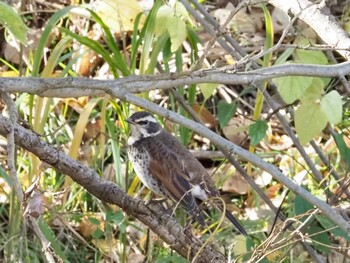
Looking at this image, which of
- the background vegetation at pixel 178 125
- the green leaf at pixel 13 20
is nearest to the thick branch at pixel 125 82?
the background vegetation at pixel 178 125

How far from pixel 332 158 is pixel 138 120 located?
5.73 ft

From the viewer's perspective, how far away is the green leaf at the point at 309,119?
3.85 metres

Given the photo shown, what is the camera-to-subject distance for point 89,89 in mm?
2883

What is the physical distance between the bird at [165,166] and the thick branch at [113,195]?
530 mm

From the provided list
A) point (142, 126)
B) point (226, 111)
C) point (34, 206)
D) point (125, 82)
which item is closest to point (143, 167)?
point (142, 126)

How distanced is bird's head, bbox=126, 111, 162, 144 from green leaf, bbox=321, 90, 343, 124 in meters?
1.42

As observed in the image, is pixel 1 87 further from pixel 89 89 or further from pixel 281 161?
pixel 281 161

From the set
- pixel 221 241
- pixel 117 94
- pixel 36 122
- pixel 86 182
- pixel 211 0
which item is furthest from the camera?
pixel 211 0

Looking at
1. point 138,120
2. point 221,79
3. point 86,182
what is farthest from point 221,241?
point 221,79

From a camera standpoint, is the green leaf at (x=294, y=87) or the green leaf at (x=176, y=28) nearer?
the green leaf at (x=294, y=87)

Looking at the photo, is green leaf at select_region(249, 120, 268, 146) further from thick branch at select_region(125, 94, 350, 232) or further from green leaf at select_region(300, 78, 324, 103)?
thick branch at select_region(125, 94, 350, 232)

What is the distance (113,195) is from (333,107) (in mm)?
974

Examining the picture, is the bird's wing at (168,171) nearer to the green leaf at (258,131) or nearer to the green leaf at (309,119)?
the green leaf at (258,131)

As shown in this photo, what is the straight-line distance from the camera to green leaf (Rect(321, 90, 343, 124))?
3.69 meters
